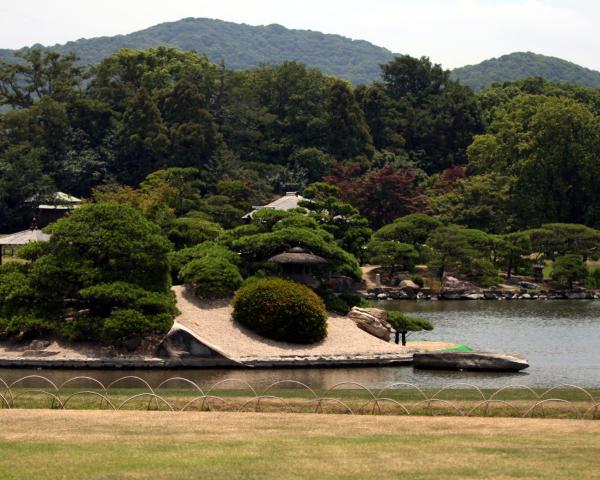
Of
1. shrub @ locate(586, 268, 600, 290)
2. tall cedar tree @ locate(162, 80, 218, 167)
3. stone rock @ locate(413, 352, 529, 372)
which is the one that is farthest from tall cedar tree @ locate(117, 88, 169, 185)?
stone rock @ locate(413, 352, 529, 372)

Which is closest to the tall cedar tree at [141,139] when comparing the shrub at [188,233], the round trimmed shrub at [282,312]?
the shrub at [188,233]

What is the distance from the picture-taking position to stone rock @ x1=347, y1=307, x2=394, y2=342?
4616 cm

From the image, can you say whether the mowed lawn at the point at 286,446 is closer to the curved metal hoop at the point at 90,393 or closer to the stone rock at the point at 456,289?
the curved metal hoop at the point at 90,393

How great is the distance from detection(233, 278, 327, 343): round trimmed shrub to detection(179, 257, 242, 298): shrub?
4.13 ft

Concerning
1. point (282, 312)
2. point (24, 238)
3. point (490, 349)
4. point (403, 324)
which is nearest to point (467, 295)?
point (490, 349)

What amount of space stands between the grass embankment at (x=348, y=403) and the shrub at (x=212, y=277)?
13.8m

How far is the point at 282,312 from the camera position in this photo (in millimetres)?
43750

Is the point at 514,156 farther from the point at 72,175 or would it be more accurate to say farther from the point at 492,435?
the point at 492,435

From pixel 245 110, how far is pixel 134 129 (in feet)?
44.1

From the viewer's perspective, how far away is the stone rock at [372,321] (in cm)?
4616

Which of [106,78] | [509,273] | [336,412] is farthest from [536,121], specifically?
[336,412]

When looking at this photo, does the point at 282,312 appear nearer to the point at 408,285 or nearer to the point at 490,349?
the point at 490,349

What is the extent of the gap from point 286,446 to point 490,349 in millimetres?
26111

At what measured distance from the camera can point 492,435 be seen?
78.4 ft
